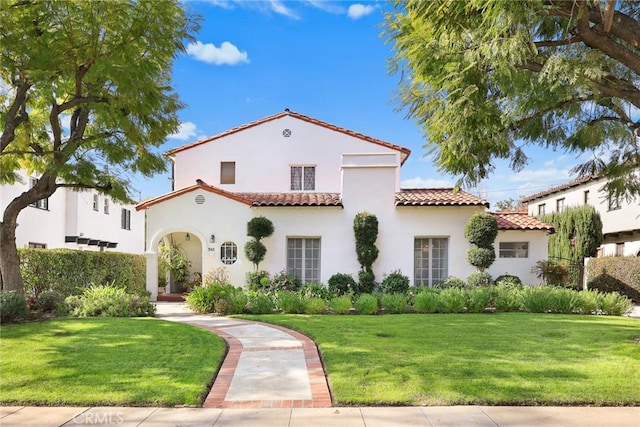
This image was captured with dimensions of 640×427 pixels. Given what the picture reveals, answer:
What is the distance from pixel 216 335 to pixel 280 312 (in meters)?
4.12

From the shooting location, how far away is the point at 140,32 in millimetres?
9242

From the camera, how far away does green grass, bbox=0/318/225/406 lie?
5.48 m

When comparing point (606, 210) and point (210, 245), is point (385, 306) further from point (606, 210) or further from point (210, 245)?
point (606, 210)

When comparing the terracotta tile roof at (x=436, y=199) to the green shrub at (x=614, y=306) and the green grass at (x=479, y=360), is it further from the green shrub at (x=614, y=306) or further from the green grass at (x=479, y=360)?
the green grass at (x=479, y=360)

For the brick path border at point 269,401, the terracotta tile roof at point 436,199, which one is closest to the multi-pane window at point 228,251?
the terracotta tile roof at point 436,199

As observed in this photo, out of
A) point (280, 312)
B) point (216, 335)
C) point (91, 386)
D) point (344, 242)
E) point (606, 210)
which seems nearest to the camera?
point (91, 386)

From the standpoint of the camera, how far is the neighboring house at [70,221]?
19.5 metres

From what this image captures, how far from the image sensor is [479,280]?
609 inches

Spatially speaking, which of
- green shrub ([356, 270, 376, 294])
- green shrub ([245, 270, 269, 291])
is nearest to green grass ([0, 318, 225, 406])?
green shrub ([245, 270, 269, 291])

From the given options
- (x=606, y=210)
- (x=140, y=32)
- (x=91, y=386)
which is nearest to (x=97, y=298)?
(x=91, y=386)

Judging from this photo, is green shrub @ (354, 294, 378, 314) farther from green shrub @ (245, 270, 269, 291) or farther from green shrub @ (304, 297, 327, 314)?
green shrub @ (245, 270, 269, 291)

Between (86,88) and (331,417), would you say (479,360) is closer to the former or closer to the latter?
(331,417)

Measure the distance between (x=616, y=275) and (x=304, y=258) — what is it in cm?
1520

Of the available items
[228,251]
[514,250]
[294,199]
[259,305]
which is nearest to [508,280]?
[514,250]
